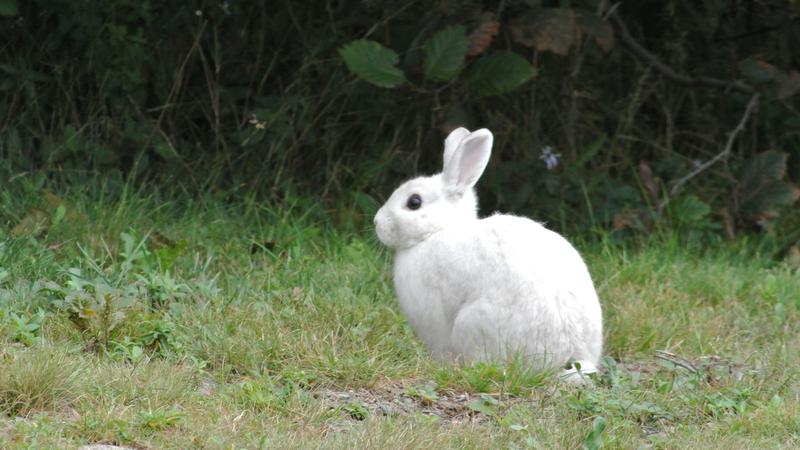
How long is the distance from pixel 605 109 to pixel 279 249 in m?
2.44

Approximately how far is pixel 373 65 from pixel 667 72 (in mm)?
1867

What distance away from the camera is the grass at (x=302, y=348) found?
3.62 meters

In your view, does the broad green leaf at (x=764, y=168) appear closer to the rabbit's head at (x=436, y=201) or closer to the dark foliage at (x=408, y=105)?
the dark foliage at (x=408, y=105)

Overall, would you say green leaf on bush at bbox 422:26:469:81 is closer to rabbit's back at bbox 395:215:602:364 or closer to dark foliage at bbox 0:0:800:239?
dark foliage at bbox 0:0:800:239

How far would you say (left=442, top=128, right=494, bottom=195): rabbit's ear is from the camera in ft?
15.6

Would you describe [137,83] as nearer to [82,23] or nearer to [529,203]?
[82,23]

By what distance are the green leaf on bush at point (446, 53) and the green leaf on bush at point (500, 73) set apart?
0.55 feet

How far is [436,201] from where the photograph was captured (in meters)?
A: 4.74

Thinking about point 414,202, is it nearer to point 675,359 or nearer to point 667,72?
point 675,359

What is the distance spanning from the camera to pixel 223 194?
657 centimetres

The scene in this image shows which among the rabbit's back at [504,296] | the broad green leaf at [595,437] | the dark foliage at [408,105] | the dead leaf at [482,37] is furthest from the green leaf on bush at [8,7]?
the broad green leaf at [595,437]

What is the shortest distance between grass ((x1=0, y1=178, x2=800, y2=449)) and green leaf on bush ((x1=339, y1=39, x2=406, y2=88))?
773 millimetres

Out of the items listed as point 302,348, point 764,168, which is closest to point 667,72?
point 764,168

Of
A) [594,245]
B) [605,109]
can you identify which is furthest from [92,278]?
[605,109]
